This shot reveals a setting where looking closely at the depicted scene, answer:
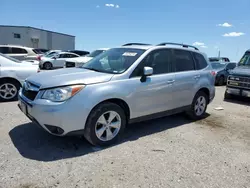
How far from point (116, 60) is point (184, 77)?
5.14 ft

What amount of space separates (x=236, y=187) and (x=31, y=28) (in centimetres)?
4770

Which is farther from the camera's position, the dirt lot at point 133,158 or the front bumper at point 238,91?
the front bumper at point 238,91

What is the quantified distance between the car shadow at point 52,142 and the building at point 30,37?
44.4 metres

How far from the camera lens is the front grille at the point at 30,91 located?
3656 millimetres

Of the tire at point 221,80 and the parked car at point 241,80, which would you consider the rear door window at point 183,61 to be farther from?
the tire at point 221,80

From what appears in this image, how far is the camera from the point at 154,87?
14.1 feet

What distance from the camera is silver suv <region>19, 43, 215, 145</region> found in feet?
11.1

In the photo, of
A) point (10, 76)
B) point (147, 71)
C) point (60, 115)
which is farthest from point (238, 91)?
point (10, 76)

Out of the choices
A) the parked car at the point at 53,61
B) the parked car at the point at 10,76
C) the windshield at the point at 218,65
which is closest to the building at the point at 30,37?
the parked car at the point at 53,61

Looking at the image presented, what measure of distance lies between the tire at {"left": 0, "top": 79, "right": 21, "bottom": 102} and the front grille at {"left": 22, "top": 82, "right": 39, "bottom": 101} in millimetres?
3000

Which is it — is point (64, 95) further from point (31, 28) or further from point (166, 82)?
point (31, 28)

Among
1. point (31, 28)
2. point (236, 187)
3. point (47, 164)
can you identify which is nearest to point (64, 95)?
point (47, 164)

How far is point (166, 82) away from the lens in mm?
4531

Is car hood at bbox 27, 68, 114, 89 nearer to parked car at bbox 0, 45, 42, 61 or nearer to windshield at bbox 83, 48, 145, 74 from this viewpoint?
windshield at bbox 83, 48, 145, 74
